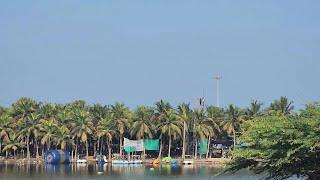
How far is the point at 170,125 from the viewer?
8481 centimetres

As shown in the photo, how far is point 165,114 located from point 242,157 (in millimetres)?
69849

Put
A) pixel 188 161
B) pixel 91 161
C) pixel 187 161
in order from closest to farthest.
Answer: pixel 188 161
pixel 187 161
pixel 91 161

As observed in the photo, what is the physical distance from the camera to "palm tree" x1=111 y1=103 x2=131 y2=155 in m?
87.1

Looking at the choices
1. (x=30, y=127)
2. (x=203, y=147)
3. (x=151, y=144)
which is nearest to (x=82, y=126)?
(x=30, y=127)

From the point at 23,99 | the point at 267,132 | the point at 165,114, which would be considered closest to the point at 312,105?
the point at 267,132

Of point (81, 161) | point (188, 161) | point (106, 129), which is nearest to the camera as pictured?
point (188, 161)

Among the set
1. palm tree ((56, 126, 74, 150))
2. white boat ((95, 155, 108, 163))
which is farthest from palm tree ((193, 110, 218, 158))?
palm tree ((56, 126, 74, 150))

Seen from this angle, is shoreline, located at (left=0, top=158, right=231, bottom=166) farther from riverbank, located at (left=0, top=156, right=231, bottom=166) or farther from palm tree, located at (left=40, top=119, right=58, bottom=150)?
palm tree, located at (left=40, top=119, right=58, bottom=150)

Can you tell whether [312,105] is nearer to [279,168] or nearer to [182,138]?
[279,168]

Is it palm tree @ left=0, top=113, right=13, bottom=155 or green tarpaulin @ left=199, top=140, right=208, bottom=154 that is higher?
palm tree @ left=0, top=113, right=13, bottom=155

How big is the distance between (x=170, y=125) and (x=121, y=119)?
7.74 meters

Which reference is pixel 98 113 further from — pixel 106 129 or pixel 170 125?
pixel 170 125

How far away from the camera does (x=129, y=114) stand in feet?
288

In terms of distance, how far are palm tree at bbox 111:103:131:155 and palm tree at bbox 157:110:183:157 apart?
4.90m
